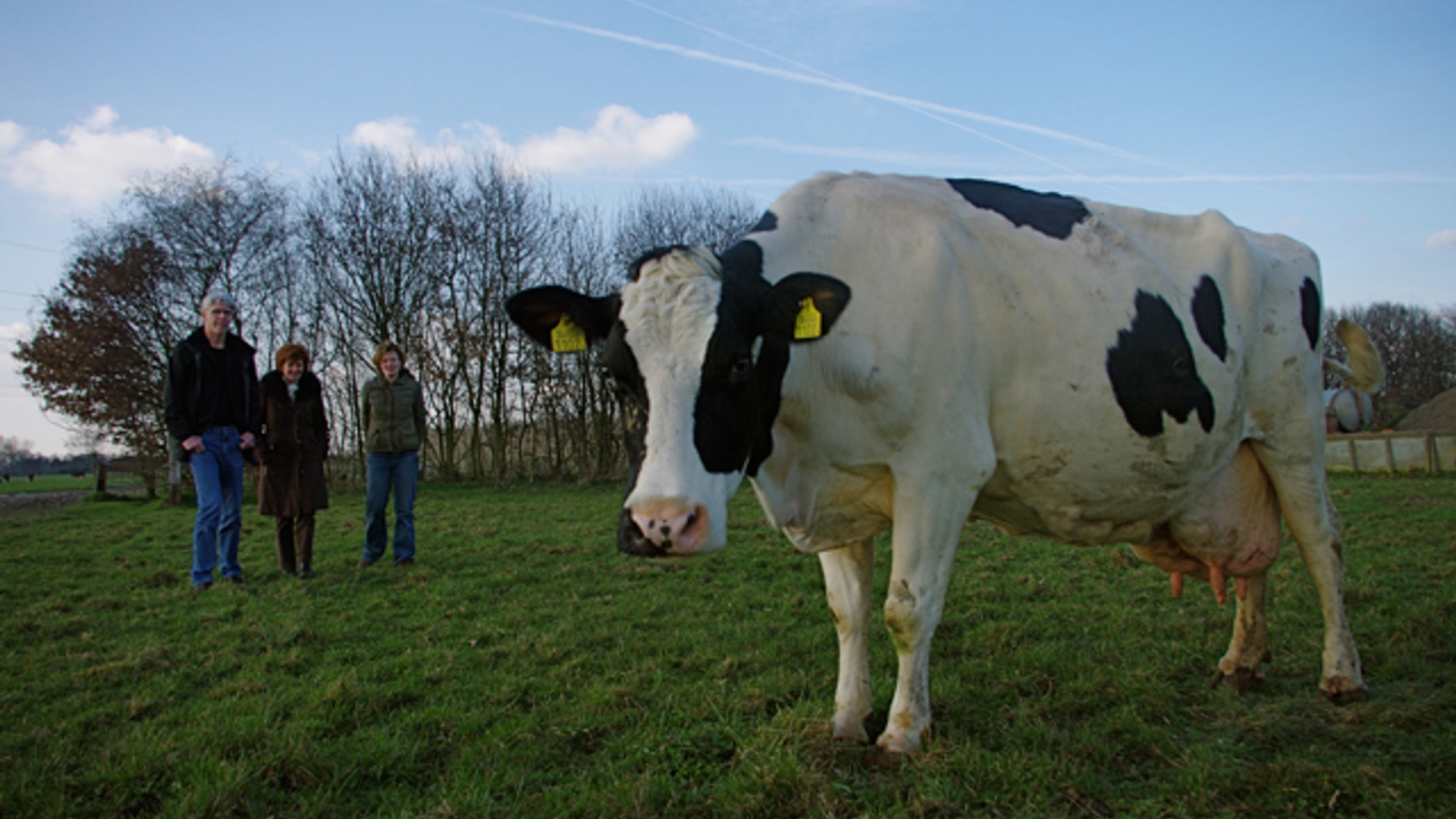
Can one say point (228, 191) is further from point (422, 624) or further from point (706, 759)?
point (706, 759)

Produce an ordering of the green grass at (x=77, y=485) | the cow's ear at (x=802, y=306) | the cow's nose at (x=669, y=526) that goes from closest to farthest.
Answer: the cow's nose at (x=669, y=526)
the cow's ear at (x=802, y=306)
the green grass at (x=77, y=485)

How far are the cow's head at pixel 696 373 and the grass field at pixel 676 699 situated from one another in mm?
927

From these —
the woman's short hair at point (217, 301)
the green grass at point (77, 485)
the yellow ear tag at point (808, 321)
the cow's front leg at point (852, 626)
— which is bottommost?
the cow's front leg at point (852, 626)

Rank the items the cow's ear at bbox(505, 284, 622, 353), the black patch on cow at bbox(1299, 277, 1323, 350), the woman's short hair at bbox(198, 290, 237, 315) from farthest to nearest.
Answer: the woman's short hair at bbox(198, 290, 237, 315) < the black patch on cow at bbox(1299, 277, 1323, 350) < the cow's ear at bbox(505, 284, 622, 353)

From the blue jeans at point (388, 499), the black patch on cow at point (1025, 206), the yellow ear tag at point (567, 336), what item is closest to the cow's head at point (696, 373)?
the yellow ear tag at point (567, 336)

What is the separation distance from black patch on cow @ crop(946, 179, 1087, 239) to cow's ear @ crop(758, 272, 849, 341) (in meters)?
1.34

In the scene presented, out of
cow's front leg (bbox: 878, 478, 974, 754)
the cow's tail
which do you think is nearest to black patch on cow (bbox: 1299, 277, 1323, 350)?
the cow's tail

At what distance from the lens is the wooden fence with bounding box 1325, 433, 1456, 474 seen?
66.5 ft

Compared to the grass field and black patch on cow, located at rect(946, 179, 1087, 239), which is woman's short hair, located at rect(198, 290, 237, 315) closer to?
the grass field

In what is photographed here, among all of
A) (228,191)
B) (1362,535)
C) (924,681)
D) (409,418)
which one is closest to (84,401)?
(228,191)

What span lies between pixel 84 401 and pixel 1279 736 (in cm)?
2472

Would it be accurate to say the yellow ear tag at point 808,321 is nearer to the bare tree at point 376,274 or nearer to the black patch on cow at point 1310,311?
the black patch on cow at point 1310,311

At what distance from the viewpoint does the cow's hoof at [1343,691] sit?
12.8 ft

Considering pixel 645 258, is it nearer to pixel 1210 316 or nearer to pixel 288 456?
pixel 1210 316
